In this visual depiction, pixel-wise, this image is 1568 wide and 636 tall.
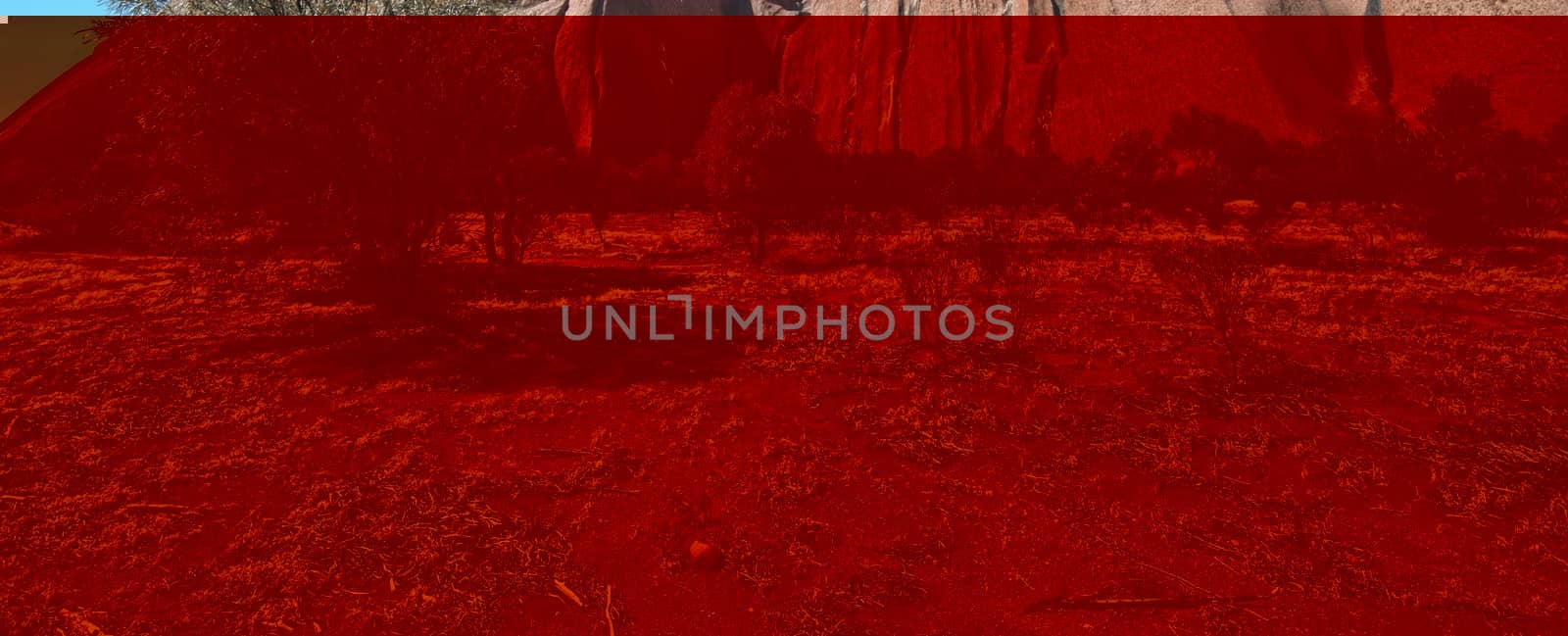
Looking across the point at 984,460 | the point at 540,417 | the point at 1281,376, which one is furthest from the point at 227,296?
the point at 1281,376

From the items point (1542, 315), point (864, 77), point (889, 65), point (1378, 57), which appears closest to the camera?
point (1542, 315)

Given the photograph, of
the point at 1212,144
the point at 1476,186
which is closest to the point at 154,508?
the point at 1476,186

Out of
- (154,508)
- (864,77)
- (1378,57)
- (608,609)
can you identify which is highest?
(864,77)

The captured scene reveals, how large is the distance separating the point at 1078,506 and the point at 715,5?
7913 centimetres

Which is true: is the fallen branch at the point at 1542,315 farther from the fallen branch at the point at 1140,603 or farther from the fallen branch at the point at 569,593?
the fallen branch at the point at 569,593

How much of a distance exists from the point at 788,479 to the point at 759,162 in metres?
15.9

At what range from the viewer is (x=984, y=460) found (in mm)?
7195

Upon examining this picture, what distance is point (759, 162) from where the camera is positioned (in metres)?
21.4

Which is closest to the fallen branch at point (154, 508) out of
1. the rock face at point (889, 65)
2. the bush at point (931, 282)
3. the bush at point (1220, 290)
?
the bush at point (931, 282)
